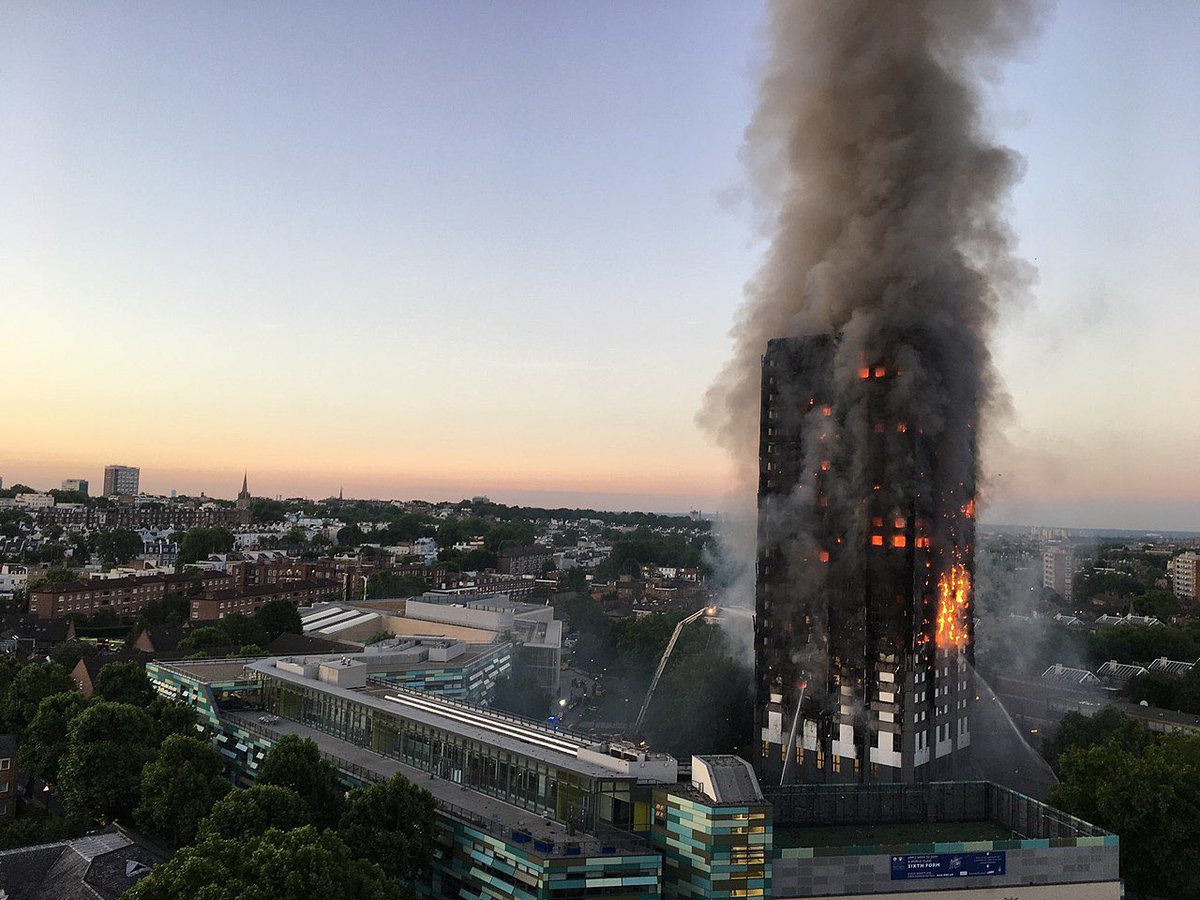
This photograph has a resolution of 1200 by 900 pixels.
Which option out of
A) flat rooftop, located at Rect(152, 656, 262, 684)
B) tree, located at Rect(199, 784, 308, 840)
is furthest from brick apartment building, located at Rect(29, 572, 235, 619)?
tree, located at Rect(199, 784, 308, 840)

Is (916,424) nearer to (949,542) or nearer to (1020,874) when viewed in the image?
(949,542)

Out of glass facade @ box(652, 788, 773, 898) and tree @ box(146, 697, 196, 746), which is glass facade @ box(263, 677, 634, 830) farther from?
tree @ box(146, 697, 196, 746)

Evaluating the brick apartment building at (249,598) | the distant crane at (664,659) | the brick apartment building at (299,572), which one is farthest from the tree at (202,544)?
the distant crane at (664,659)

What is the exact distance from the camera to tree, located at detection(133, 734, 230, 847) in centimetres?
3859

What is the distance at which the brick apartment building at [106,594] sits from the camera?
10788cm

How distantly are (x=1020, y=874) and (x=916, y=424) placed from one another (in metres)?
24.3

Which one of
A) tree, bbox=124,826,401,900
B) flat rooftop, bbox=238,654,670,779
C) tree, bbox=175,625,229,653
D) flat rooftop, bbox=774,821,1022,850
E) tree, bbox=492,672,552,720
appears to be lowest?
tree, bbox=492,672,552,720

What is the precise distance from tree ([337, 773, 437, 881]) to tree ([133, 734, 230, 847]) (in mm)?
8837

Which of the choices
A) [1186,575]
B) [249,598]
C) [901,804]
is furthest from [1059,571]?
[901,804]

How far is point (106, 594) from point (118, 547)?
188 ft

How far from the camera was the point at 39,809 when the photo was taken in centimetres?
4781

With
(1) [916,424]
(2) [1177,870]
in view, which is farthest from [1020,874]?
(1) [916,424]

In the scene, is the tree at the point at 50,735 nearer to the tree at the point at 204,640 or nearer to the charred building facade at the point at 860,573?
the tree at the point at 204,640

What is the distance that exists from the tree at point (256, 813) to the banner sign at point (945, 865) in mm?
21316
